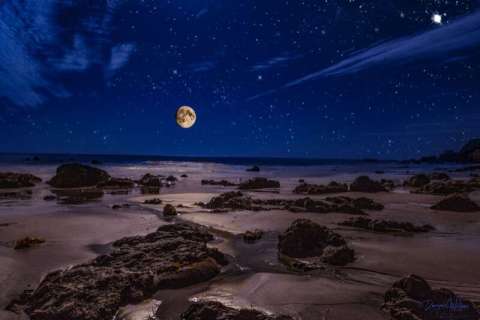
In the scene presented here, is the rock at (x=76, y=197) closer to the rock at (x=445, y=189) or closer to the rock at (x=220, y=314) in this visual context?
the rock at (x=220, y=314)

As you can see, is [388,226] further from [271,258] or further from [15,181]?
[15,181]

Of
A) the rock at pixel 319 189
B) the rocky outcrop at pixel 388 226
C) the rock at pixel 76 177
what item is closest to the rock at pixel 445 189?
the rock at pixel 319 189

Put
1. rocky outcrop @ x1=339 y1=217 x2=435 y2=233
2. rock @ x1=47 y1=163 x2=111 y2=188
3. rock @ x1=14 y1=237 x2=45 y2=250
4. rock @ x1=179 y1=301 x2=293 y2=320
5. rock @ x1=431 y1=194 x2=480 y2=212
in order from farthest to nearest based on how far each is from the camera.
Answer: rock @ x1=47 y1=163 x2=111 y2=188
rock @ x1=431 y1=194 x2=480 y2=212
rocky outcrop @ x1=339 y1=217 x2=435 y2=233
rock @ x1=14 y1=237 x2=45 y2=250
rock @ x1=179 y1=301 x2=293 y2=320

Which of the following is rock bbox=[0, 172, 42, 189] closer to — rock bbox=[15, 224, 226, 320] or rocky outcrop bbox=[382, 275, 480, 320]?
rock bbox=[15, 224, 226, 320]

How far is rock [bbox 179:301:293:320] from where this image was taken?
2873 mm

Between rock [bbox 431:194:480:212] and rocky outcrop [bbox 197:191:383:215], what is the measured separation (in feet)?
5.30

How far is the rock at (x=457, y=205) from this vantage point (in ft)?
30.1

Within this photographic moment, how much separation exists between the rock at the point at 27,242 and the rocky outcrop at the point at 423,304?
5.27m

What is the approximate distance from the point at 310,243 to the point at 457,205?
644 cm

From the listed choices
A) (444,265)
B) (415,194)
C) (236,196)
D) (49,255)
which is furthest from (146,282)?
(415,194)

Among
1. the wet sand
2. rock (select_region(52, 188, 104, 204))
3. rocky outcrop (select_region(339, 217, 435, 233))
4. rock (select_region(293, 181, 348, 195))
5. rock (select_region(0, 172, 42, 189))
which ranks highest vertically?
rock (select_region(0, 172, 42, 189))

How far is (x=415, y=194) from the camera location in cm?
1366

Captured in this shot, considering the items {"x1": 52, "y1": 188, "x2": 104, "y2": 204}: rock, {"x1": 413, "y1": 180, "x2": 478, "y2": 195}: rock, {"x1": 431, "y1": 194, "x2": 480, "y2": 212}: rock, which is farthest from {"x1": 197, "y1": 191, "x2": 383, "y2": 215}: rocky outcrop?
{"x1": 413, "y1": 180, "x2": 478, "y2": 195}: rock

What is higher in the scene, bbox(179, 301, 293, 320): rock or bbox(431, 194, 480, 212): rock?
bbox(431, 194, 480, 212): rock
